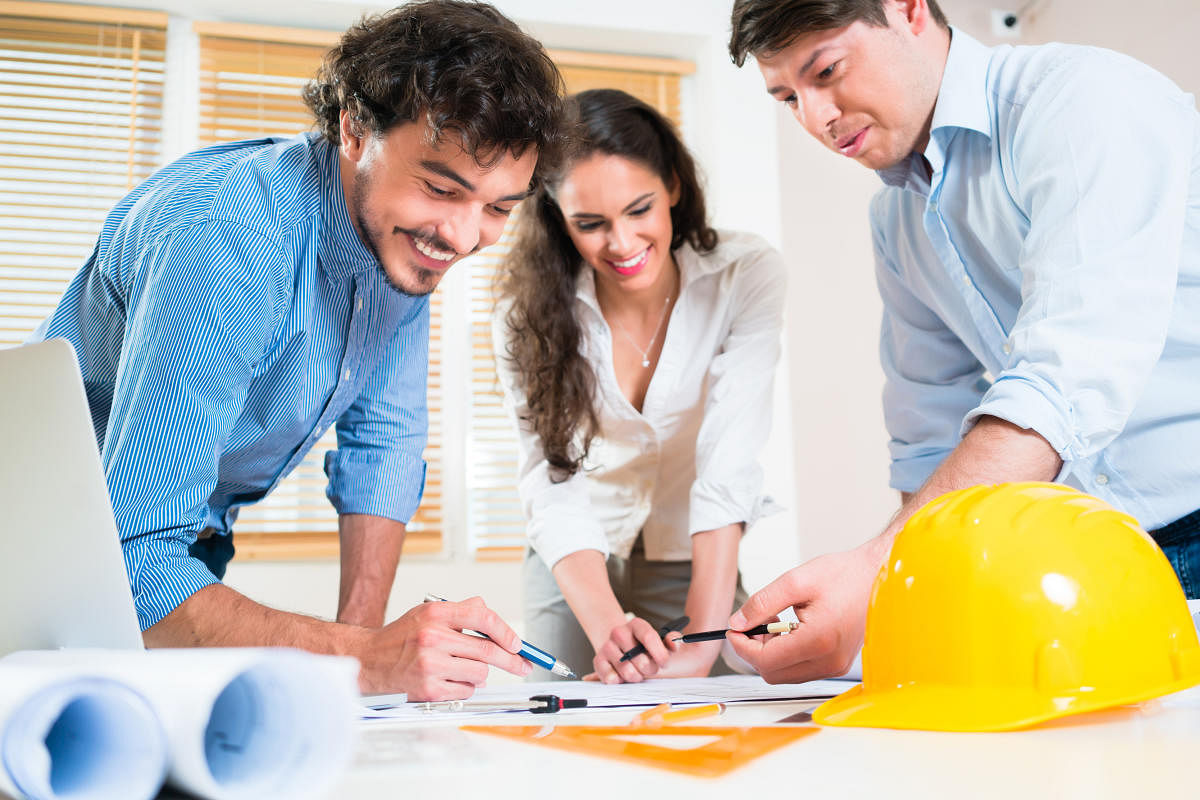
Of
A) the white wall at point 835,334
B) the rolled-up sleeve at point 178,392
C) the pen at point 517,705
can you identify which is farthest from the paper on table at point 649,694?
the white wall at point 835,334

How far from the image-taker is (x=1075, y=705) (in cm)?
67

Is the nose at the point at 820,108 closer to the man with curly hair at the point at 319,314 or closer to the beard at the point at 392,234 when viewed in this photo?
the man with curly hair at the point at 319,314

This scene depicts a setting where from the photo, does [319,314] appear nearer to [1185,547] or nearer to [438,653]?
[438,653]

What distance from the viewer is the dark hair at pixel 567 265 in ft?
5.78

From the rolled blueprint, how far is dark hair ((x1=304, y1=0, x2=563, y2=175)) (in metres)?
0.99

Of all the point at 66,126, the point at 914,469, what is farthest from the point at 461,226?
the point at 66,126

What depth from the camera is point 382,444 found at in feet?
5.30

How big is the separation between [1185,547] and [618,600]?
1.05 m

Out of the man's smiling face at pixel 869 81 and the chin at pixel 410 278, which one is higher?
the man's smiling face at pixel 869 81

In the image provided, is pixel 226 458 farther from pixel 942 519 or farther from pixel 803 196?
pixel 803 196

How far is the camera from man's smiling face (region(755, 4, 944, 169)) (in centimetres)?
138

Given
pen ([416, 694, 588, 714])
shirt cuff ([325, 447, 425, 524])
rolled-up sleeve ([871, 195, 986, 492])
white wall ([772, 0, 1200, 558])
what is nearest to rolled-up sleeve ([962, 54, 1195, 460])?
rolled-up sleeve ([871, 195, 986, 492])

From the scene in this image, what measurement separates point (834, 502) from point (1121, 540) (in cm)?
252

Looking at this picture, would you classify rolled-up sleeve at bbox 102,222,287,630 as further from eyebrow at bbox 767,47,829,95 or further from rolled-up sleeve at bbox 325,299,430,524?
eyebrow at bbox 767,47,829,95
